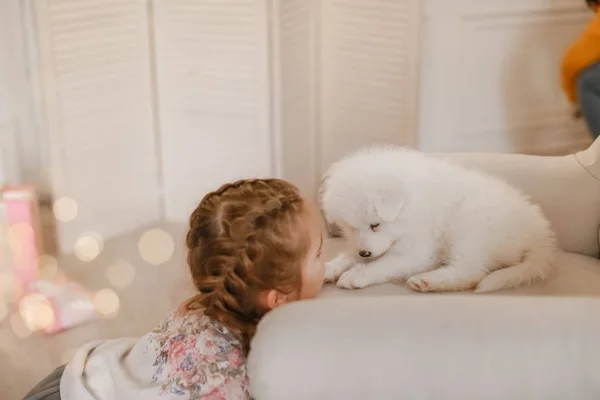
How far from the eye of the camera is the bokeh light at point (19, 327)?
7.30 ft

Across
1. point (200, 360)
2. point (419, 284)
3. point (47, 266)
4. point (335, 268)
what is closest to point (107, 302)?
point (47, 266)

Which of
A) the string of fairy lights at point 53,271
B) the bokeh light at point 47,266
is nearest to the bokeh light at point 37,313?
the string of fairy lights at point 53,271

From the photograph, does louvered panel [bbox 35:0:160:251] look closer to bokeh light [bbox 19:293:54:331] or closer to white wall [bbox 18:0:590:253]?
white wall [bbox 18:0:590:253]

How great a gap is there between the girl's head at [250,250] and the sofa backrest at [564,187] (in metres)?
0.66

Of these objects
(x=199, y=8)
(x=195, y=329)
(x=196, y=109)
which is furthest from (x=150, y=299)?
(x=195, y=329)

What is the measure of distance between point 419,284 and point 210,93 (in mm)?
1542

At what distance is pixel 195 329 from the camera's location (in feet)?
3.89

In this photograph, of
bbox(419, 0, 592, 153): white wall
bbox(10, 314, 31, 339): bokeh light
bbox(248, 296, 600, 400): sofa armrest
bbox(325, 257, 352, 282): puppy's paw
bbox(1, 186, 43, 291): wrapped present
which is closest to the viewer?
bbox(248, 296, 600, 400): sofa armrest

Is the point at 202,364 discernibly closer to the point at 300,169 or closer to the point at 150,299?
the point at 150,299

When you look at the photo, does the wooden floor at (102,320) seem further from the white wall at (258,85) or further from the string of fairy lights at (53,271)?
the white wall at (258,85)

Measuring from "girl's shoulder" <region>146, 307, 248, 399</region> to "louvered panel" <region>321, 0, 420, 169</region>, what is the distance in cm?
191

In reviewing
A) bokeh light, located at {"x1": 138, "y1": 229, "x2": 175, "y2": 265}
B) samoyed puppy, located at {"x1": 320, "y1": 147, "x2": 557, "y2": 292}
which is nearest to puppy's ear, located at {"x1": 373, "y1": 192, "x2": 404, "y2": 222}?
samoyed puppy, located at {"x1": 320, "y1": 147, "x2": 557, "y2": 292}

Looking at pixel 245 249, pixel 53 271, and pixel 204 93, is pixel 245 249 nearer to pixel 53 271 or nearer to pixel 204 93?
pixel 53 271

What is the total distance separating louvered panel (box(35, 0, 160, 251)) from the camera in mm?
2574
